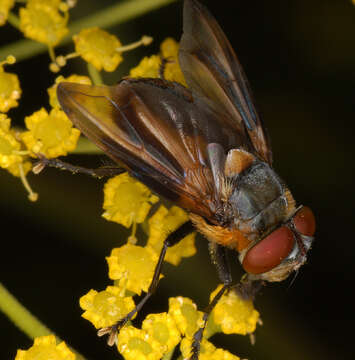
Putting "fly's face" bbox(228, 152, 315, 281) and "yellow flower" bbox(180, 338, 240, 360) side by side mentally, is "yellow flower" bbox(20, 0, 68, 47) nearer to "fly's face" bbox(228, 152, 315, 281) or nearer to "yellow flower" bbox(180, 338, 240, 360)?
"fly's face" bbox(228, 152, 315, 281)

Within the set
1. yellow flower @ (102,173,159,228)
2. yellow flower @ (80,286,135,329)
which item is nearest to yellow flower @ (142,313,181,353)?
yellow flower @ (80,286,135,329)

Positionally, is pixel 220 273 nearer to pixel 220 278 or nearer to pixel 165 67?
pixel 220 278

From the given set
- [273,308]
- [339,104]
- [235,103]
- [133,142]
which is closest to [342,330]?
[273,308]

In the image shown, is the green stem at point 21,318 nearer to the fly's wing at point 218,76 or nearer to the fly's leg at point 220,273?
the fly's leg at point 220,273

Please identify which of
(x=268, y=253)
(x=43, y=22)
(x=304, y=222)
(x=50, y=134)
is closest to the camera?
(x=268, y=253)

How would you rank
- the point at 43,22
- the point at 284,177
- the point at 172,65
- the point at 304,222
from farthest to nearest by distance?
the point at 284,177 → the point at 172,65 → the point at 43,22 → the point at 304,222

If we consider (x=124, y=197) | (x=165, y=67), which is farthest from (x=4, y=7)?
(x=124, y=197)
